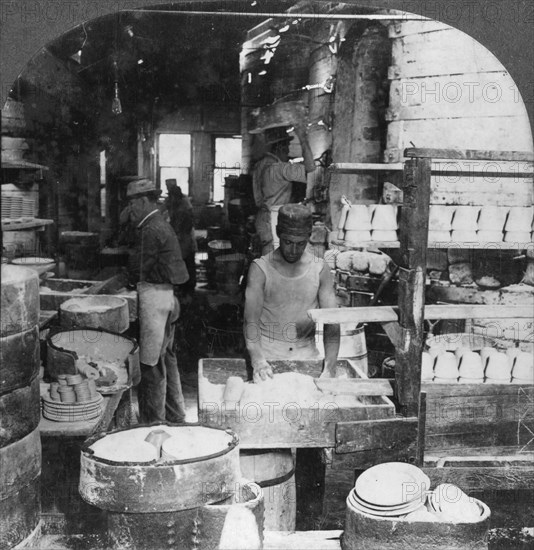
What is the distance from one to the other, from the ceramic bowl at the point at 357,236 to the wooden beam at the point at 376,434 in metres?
1.52

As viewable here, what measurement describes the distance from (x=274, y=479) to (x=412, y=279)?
1462 millimetres

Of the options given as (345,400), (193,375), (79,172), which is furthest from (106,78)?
(345,400)

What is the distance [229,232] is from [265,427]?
11.0 metres

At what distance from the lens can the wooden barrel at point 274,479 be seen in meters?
3.76

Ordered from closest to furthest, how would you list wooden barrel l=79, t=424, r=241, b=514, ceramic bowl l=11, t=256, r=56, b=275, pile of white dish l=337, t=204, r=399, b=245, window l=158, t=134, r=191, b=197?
wooden barrel l=79, t=424, r=241, b=514
pile of white dish l=337, t=204, r=399, b=245
ceramic bowl l=11, t=256, r=56, b=275
window l=158, t=134, r=191, b=197

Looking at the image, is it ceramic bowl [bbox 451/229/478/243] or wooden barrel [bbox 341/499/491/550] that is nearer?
wooden barrel [bbox 341/499/491/550]

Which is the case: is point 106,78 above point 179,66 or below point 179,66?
below

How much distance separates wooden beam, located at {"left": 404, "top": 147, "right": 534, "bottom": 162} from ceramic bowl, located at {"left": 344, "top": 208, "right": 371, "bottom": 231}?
1.17 m

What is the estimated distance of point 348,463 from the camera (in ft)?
12.5

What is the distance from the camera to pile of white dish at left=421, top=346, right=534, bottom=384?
178 inches

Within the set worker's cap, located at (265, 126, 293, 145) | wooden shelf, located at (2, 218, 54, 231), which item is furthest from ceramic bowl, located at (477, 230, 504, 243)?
worker's cap, located at (265, 126, 293, 145)

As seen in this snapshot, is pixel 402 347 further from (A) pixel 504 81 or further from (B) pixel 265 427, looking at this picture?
(A) pixel 504 81

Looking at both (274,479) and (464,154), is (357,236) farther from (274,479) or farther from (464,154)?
(274,479)

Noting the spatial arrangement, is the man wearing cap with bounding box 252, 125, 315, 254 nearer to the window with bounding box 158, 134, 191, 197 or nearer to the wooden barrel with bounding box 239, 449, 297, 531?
the wooden barrel with bounding box 239, 449, 297, 531
